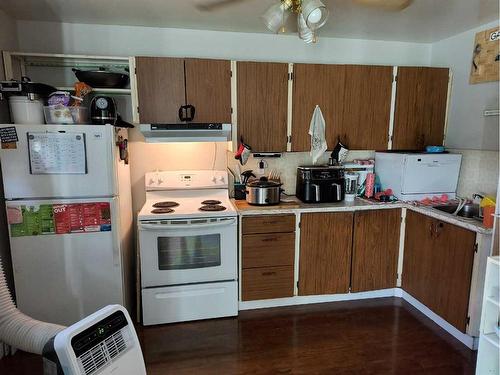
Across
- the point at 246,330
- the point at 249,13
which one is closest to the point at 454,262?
the point at 246,330

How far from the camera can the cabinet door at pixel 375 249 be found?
2.81 m

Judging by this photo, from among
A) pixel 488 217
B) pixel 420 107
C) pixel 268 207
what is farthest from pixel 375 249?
pixel 420 107

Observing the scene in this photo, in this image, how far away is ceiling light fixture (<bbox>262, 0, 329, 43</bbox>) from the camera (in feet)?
5.33

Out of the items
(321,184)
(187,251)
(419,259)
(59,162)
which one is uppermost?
(59,162)

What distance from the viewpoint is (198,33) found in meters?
2.88

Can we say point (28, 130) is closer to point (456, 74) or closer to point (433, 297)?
point (433, 297)

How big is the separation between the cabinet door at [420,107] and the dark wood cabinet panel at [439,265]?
2.49 feet

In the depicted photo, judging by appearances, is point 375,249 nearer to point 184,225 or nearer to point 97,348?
point 184,225

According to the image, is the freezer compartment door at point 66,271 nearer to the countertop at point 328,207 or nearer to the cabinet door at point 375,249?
the countertop at point 328,207

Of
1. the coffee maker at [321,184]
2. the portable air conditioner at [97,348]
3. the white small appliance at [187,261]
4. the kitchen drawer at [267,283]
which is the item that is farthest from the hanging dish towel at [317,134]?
the portable air conditioner at [97,348]

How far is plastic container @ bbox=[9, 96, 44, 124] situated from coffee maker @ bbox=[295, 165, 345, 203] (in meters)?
2.12

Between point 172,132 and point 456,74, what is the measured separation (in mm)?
2655

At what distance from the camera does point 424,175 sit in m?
2.83

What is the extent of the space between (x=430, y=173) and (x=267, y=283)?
5.66 feet
